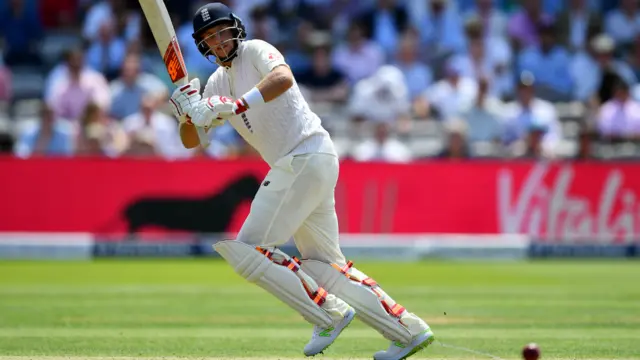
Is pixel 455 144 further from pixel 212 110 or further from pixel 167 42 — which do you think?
pixel 212 110

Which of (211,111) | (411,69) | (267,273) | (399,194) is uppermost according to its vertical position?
(211,111)

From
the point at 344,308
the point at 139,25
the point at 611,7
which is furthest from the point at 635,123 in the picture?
the point at 344,308

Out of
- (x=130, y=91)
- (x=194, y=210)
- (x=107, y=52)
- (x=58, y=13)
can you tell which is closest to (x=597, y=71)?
(x=194, y=210)

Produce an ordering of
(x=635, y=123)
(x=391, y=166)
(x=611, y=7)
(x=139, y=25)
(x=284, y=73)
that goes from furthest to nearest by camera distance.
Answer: (x=611, y=7) < (x=139, y=25) < (x=635, y=123) < (x=391, y=166) < (x=284, y=73)

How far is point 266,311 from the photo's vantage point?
8297mm

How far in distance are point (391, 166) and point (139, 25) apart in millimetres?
4194

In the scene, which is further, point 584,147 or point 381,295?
point 584,147

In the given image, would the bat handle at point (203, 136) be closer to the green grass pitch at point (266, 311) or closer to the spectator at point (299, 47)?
the green grass pitch at point (266, 311)

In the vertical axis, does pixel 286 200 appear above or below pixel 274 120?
below

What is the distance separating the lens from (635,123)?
14.1 metres

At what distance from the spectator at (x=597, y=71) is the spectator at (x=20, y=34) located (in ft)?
22.6

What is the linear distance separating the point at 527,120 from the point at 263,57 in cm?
879

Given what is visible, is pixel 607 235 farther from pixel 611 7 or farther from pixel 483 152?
pixel 611 7

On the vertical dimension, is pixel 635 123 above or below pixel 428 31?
below
